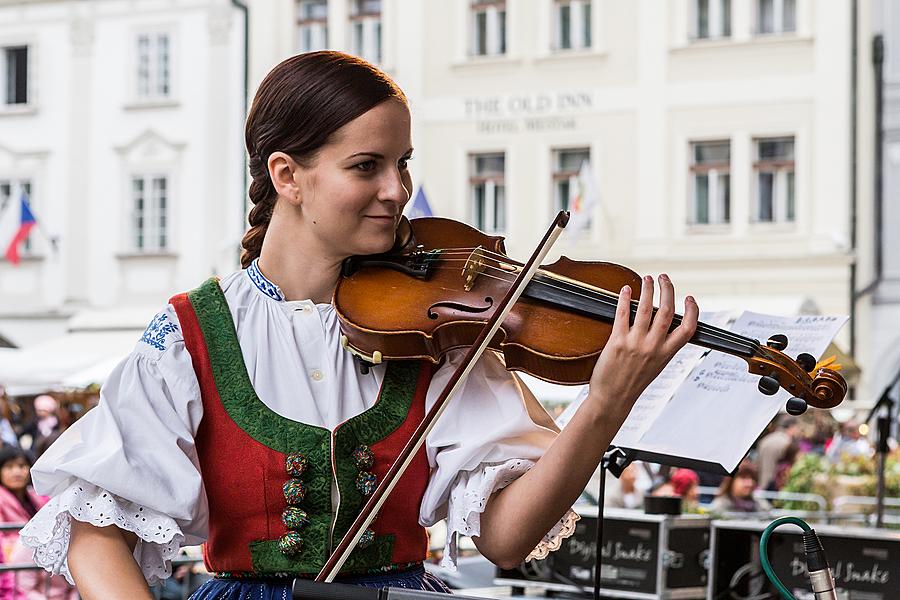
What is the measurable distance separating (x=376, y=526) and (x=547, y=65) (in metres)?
15.7

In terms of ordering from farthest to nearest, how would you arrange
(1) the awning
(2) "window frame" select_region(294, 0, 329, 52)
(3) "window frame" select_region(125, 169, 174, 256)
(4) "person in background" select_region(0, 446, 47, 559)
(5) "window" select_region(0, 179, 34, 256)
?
(5) "window" select_region(0, 179, 34, 256)
(3) "window frame" select_region(125, 169, 174, 256)
(2) "window frame" select_region(294, 0, 329, 52)
(1) the awning
(4) "person in background" select_region(0, 446, 47, 559)

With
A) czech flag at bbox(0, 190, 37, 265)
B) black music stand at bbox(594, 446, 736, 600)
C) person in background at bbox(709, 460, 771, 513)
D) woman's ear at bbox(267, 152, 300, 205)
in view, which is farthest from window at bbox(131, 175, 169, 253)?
woman's ear at bbox(267, 152, 300, 205)

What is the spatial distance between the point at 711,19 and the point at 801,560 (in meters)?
13.5

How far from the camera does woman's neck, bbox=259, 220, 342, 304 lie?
6.16 ft

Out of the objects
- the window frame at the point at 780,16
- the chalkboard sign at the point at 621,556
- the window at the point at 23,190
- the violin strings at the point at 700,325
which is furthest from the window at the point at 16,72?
the violin strings at the point at 700,325

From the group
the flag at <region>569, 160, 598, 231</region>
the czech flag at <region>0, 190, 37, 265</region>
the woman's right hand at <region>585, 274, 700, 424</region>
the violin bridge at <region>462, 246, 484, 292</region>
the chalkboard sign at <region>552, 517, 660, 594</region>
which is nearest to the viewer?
the woman's right hand at <region>585, 274, 700, 424</region>

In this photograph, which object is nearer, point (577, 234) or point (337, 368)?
point (337, 368)

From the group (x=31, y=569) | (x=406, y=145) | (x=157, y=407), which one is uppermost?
(x=406, y=145)

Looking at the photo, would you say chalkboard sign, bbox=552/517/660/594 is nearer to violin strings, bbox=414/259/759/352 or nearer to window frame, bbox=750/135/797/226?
violin strings, bbox=414/259/759/352

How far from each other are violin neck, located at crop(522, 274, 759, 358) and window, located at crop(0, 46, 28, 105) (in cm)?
1880

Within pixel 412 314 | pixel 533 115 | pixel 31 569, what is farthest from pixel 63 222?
pixel 412 314

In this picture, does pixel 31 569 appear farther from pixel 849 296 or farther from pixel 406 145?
pixel 849 296

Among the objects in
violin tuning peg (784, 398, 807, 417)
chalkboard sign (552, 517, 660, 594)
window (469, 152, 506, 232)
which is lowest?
chalkboard sign (552, 517, 660, 594)

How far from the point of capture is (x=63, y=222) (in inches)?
746
